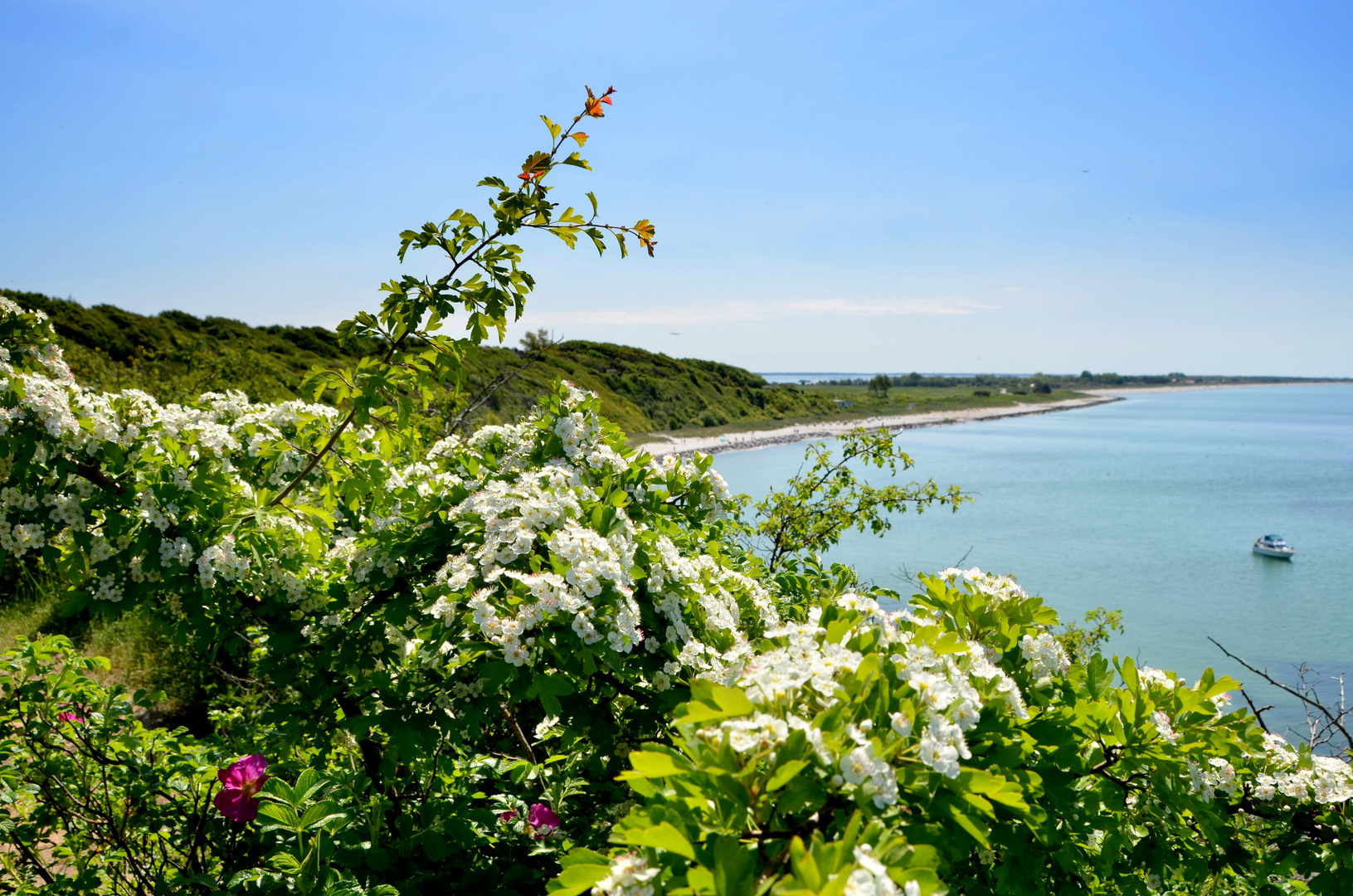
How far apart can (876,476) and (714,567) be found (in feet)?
88.9

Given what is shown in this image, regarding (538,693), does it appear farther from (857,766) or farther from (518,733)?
(518,733)

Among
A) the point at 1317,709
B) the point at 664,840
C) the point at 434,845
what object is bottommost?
the point at 1317,709

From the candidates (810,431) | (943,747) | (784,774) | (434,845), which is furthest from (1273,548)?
(810,431)

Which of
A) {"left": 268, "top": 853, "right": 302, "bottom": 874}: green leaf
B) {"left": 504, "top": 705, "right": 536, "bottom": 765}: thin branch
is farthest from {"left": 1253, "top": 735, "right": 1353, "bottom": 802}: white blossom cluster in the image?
{"left": 268, "top": 853, "right": 302, "bottom": 874}: green leaf

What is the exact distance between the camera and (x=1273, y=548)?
2145 centimetres

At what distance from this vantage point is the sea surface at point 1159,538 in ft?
48.8

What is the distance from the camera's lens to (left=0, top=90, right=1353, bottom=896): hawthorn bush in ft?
3.94

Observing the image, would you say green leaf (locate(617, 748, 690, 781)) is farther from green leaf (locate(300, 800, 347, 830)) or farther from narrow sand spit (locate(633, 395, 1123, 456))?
narrow sand spit (locate(633, 395, 1123, 456))

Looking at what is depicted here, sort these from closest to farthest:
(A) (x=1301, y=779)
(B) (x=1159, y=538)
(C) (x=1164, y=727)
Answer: (C) (x=1164, y=727) < (A) (x=1301, y=779) < (B) (x=1159, y=538)

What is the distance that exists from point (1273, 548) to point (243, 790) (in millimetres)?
27392

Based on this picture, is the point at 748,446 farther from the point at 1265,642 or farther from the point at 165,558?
the point at 165,558

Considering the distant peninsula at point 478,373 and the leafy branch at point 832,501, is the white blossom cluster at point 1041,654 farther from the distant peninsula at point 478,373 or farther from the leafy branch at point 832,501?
the leafy branch at point 832,501

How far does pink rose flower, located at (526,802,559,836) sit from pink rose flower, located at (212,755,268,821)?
0.83 metres

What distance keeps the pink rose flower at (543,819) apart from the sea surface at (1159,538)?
15.8ft
